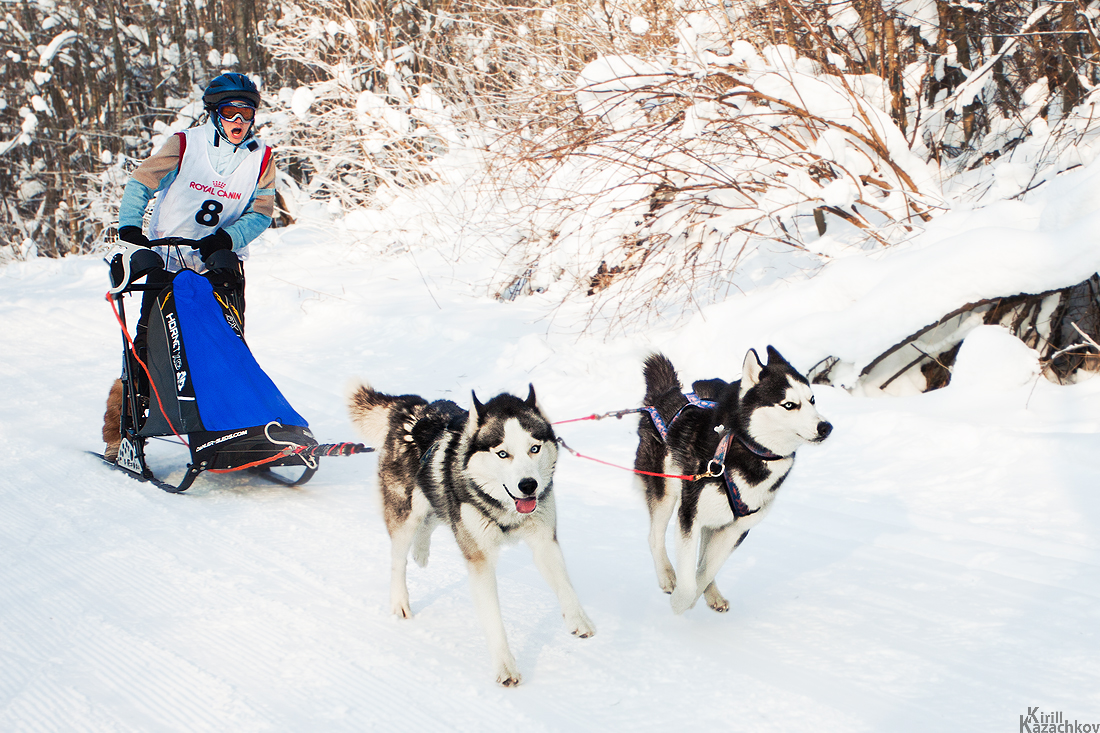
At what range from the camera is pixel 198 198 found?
410 centimetres

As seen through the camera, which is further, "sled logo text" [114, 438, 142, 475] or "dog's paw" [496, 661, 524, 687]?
"sled logo text" [114, 438, 142, 475]

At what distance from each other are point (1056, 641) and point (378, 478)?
2.45 metres

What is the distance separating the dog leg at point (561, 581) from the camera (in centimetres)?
260

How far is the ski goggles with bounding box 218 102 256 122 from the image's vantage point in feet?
13.0

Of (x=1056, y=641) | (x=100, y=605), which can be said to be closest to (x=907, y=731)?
(x=1056, y=641)

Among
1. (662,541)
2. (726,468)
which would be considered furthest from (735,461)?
(662,541)

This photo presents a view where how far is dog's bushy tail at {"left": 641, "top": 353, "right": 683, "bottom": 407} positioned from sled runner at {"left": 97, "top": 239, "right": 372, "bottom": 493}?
160cm

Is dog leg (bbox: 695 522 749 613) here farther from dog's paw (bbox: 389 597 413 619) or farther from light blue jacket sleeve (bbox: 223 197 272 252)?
light blue jacket sleeve (bbox: 223 197 272 252)

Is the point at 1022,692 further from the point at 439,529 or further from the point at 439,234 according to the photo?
the point at 439,234

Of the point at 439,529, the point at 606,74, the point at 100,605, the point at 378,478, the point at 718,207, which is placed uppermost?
the point at 606,74

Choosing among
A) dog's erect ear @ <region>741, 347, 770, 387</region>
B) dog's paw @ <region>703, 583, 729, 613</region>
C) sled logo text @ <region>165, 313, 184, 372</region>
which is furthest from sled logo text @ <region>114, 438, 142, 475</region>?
dog's erect ear @ <region>741, 347, 770, 387</region>

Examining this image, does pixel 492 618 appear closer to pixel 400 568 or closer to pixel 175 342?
pixel 400 568

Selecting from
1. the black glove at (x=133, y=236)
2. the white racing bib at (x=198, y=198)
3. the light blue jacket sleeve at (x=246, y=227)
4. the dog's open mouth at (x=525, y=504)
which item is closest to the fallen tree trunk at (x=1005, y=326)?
the dog's open mouth at (x=525, y=504)

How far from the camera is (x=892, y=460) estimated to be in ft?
13.8
